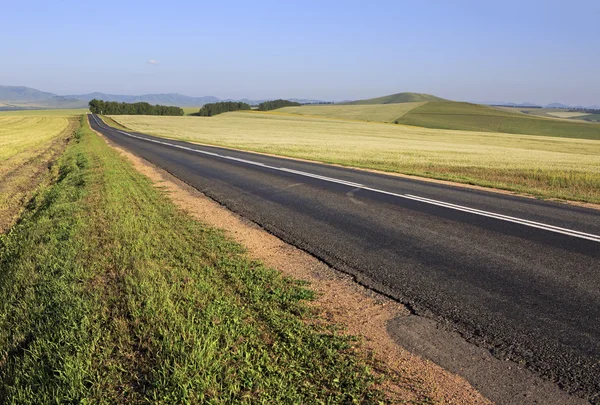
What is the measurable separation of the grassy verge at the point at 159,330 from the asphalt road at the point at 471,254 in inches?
49.0

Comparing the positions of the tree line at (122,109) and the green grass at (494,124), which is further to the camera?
the tree line at (122,109)

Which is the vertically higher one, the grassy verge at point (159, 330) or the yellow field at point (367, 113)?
the yellow field at point (367, 113)

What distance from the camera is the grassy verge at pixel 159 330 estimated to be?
9.76 feet

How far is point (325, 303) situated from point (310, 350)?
1065 millimetres

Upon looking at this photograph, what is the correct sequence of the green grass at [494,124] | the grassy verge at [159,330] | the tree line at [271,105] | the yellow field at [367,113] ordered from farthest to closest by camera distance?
1. the tree line at [271,105]
2. the yellow field at [367,113]
3. the green grass at [494,124]
4. the grassy verge at [159,330]

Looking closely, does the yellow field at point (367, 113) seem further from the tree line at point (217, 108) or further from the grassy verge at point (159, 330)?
the grassy verge at point (159, 330)

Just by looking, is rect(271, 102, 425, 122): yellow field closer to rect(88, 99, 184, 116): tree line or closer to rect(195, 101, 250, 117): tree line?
rect(195, 101, 250, 117): tree line

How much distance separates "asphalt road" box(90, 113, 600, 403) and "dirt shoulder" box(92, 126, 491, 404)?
0.26m

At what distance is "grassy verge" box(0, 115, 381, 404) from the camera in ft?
9.76

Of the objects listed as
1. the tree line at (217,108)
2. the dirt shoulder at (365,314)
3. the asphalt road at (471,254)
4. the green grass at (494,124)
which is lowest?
the dirt shoulder at (365,314)

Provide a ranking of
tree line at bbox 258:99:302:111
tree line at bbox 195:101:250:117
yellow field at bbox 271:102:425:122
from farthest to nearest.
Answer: tree line at bbox 258:99:302:111 → tree line at bbox 195:101:250:117 → yellow field at bbox 271:102:425:122

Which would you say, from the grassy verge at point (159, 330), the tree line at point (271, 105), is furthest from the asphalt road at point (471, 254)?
the tree line at point (271, 105)

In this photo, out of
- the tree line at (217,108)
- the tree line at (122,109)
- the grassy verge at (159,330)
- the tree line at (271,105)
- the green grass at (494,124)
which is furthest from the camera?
the tree line at (271,105)

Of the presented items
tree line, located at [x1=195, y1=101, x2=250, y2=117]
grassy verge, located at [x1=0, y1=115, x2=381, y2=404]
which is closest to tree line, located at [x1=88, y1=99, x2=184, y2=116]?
tree line, located at [x1=195, y1=101, x2=250, y2=117]
